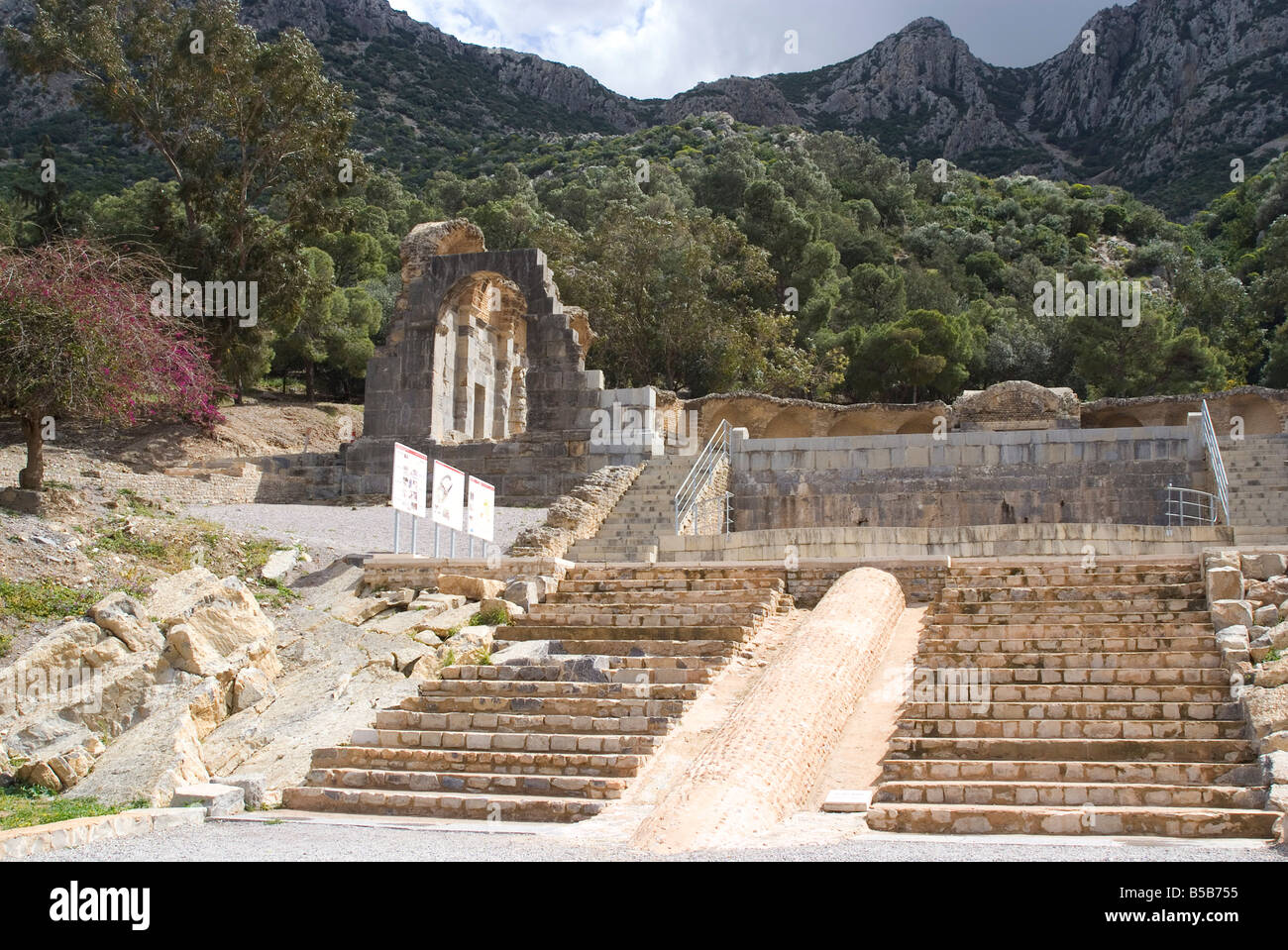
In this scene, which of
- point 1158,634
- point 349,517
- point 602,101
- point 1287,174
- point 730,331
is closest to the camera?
point 1158,634

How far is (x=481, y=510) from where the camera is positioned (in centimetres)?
1498

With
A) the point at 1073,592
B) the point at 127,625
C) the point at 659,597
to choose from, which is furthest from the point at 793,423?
the point at 127,625

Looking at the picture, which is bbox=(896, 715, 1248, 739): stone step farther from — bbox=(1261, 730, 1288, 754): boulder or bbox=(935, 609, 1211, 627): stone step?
bbox=(935, 609, 1211, 627): stone step

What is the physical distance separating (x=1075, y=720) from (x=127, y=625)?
8.42m

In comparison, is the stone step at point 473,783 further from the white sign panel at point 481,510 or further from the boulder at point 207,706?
the white sign panel at point 481,510

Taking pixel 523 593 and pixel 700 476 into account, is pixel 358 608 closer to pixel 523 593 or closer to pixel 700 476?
pixel 523 593

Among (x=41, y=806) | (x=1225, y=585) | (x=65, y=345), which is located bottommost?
(x=41, y=806)

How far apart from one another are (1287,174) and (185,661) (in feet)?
191

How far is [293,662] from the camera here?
11820 millimetres

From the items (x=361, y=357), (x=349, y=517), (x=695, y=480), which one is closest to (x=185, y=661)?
(x=349, y=517)

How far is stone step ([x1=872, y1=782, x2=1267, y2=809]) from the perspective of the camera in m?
7.27

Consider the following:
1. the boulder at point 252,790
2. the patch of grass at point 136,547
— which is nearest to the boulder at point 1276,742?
the boulder at point 252,790

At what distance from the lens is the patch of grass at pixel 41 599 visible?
1147 cm
